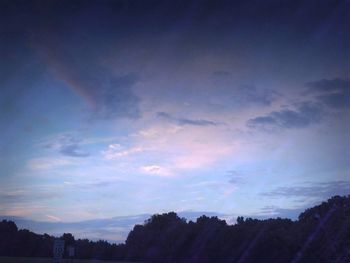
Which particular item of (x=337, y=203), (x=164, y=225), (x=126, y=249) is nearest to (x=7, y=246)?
(x=126, y=249)

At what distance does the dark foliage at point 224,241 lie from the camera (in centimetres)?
6359

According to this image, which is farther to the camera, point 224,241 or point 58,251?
point 224,241

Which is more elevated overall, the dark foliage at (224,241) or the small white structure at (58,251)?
the dark foliage at (224,241)

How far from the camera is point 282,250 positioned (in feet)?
213

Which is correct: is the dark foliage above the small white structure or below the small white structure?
above

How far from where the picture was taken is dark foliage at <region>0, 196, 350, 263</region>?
63.6 meters

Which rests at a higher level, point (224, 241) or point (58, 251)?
point (224, 241)

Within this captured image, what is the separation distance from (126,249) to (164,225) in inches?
355

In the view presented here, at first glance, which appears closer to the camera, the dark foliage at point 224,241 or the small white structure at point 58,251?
the small white structure at point 58,251

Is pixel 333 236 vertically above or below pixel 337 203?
below

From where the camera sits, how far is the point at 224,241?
7106cm

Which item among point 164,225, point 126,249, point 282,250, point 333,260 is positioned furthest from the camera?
point 164,225

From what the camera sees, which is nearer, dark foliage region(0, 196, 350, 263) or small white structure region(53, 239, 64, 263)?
small white structure region(53, 239, 64, 263)

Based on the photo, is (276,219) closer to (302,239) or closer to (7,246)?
(302,239)
